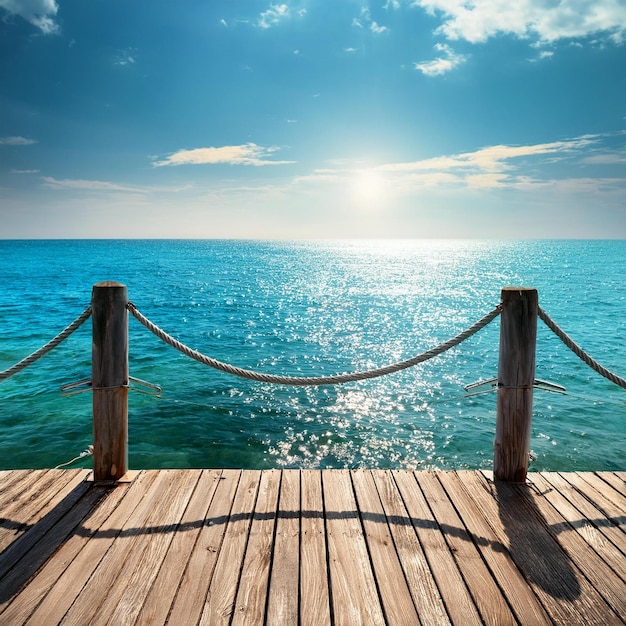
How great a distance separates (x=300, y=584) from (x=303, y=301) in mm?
33688

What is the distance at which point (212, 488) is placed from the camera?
3469mm

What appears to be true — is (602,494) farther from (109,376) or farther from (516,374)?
(109,376)

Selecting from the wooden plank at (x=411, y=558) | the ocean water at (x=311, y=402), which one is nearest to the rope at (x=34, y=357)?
the ocean water at (x=311, y=402)

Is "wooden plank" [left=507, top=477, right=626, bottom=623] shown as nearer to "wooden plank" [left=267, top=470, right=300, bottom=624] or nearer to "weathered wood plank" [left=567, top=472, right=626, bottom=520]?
"weathered wood plank" [left=567, top=472, right=626, bottom=520]

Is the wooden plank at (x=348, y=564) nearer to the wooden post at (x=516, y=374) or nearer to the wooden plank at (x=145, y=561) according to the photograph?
the wooden plank at (x=145, y=561)

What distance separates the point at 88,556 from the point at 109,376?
4.15ft

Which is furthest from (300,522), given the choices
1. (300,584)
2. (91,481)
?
(91,481)

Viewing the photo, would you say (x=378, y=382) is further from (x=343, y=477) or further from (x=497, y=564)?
(x=497, y=564)

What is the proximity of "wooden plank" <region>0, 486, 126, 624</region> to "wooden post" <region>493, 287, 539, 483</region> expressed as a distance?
3.04 meters

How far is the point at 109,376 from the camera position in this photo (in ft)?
11.3

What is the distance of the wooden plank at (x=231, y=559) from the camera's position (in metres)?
2.26

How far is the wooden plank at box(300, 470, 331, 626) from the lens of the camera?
7.47ft

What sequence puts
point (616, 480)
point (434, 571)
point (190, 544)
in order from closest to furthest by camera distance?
point (434, 571)
point (190, 544)
point (616, 480)

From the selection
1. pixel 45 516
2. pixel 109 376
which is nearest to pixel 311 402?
pixel 109 376
